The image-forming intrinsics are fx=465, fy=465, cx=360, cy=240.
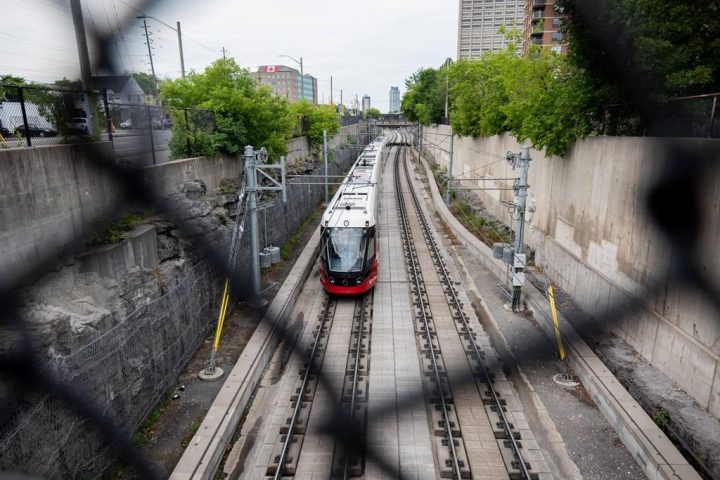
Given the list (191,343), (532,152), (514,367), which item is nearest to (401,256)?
(532,152)

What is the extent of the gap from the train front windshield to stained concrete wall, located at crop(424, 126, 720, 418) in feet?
8.97

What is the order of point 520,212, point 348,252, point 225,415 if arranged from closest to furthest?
point 225,415 → point 520,212 → point 348,252

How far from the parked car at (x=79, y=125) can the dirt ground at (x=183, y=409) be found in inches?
83.4

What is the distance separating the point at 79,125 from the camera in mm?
653

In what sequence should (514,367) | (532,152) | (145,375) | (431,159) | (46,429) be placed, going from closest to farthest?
(514,367) < (46,429) < (145,375) < (532,152) < (431,159)

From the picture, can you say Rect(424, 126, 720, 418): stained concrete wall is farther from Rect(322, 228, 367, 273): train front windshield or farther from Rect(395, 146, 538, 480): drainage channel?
Rect(322, 228, 367, 273): train front windshield

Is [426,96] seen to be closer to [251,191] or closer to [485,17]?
[251,191]

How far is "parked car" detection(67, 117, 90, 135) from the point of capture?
64cm

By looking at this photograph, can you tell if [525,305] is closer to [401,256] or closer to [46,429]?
[401,256]

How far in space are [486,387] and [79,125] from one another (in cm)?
435

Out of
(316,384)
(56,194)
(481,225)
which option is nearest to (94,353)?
(56,194)

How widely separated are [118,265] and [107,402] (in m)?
1.00

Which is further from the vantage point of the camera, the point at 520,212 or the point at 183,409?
the point at 520,212

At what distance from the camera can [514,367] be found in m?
0.76
